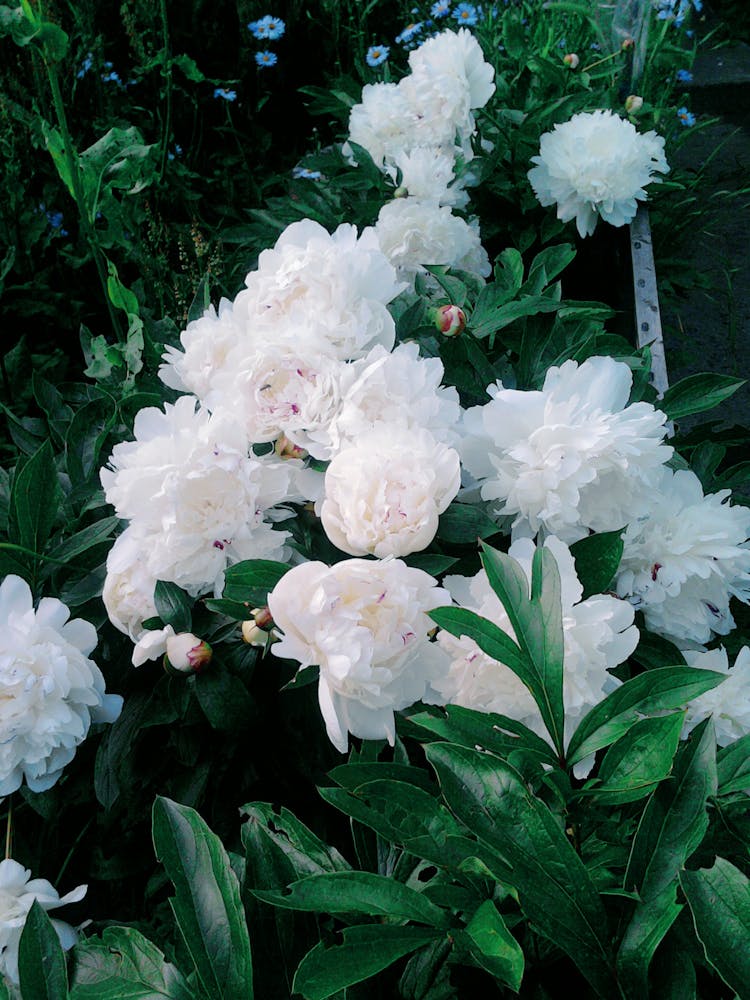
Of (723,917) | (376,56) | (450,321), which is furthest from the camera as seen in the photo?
(376,56)

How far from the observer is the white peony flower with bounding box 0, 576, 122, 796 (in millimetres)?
792

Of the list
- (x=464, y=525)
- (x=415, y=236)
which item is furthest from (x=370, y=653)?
(x=415, y=236)

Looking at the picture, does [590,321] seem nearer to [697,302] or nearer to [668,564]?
[668,564]

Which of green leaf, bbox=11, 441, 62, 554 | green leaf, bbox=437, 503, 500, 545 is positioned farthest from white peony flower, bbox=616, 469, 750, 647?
green leaf, bbox=11, 441, 62, 554

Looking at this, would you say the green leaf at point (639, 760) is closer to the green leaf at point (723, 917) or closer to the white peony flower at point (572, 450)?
the green leaf at point (723, 917)

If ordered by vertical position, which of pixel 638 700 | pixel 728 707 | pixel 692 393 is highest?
pixel 638 700

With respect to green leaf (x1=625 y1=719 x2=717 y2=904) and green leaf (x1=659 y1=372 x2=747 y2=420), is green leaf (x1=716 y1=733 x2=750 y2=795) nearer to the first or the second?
green leaf (x1=625 y1=719 x2=717 y2=904)

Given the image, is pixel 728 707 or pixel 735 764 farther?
pixel 728 707

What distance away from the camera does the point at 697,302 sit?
273 cm

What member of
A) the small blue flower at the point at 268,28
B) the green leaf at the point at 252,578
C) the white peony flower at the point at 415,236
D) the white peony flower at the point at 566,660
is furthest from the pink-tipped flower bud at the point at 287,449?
the small blue flower at the point at 268,28

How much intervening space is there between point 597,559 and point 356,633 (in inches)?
9.6

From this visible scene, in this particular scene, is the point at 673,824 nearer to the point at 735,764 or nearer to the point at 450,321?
the point at 735,764

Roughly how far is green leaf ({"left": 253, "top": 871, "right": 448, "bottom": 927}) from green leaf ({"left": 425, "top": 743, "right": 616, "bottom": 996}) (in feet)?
0.21

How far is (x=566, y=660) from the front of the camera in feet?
2.23
